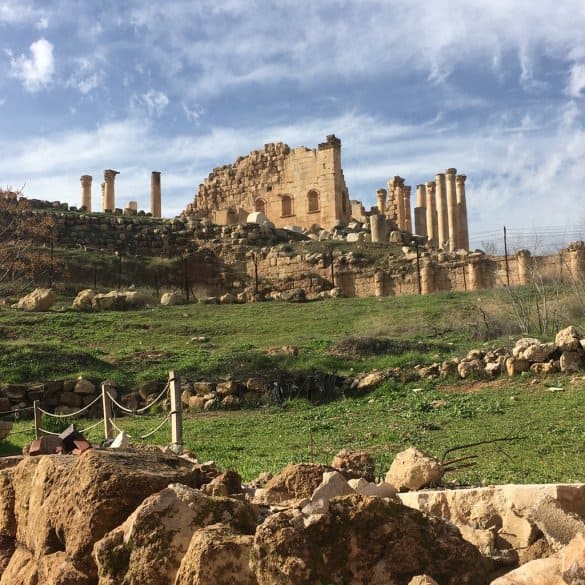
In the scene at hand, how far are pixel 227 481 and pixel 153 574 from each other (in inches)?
42.8

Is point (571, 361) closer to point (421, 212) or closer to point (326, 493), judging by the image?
point (326, 493)

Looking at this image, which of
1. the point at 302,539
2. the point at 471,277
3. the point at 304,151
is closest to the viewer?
the point at 302,539

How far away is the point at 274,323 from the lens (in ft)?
76.3

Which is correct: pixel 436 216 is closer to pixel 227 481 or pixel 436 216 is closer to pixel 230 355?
pixel 230 355

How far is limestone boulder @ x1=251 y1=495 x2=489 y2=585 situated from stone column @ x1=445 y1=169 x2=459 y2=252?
42018 mm

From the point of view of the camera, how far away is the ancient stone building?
43219 mm

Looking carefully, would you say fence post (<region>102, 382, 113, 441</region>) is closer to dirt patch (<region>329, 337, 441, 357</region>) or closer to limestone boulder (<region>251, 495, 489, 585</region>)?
limestone boulder (<region>251, 495, 489, 585</region>)

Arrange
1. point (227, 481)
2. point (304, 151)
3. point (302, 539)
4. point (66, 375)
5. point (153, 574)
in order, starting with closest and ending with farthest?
point (302, 539) < point (153, 574) < point (227, 481) < point (66, 375) < point (304, 151)

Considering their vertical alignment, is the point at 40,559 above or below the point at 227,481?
below

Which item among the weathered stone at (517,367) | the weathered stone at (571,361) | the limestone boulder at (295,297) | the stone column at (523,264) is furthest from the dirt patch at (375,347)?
the stone column at (523,264)

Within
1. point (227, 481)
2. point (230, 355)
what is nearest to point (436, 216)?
point (230, 355)

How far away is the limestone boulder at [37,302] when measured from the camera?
24.8m

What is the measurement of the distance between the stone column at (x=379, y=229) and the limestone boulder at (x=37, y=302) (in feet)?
56.6

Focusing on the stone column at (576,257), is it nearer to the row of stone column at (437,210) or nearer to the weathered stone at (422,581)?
the row of stone column at (437,210)
